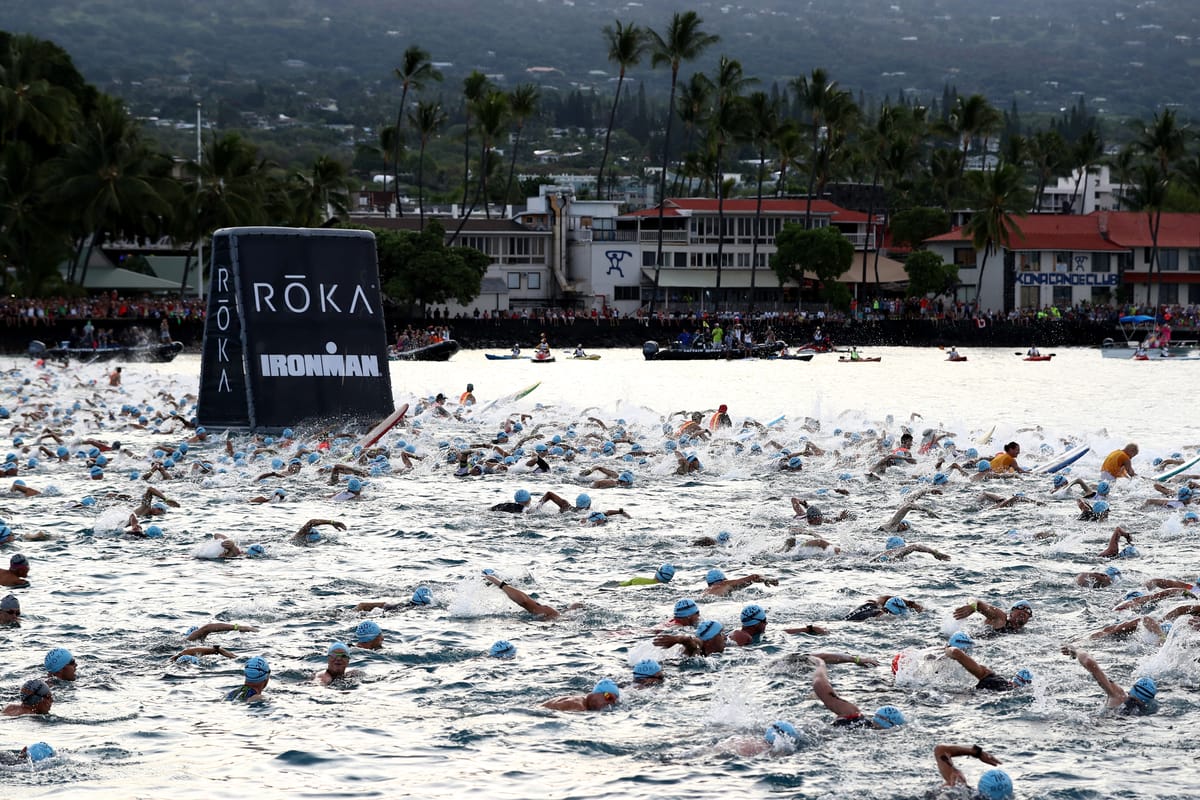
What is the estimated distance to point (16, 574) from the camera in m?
14.7

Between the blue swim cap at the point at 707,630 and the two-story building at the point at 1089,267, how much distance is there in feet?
301

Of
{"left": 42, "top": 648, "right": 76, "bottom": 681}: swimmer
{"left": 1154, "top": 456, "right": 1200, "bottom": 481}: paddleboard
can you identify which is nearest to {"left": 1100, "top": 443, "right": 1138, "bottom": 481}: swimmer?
{"left": 1154, "top": 456, "right": 1200, "bottom": 481}: paddleboard

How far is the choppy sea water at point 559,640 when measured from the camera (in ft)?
31.0

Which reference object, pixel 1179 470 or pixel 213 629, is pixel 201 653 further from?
pixel 1179 470

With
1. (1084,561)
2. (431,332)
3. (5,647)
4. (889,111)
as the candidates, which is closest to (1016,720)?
(1084,561)

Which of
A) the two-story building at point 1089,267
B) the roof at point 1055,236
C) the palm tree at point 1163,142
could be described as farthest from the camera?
the palm tree at point 1163,142

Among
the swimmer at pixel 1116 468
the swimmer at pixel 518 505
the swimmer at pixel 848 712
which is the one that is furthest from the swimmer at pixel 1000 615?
the swimmer at pixel 1116 468

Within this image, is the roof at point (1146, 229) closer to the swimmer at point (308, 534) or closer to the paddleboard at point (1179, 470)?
the paddleboard at point (1179, 470)

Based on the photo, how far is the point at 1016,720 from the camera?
1035cm

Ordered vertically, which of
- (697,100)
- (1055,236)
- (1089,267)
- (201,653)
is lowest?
(201,653)

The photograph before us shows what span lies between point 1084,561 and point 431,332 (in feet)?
217

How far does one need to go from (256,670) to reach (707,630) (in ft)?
11.8

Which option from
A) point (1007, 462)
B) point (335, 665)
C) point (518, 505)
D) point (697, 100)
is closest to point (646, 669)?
point (335, 665)

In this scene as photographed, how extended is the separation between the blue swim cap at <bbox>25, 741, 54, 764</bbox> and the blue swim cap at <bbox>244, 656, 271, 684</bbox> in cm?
168
